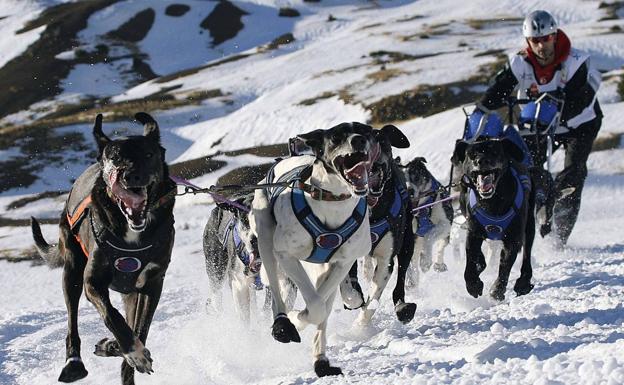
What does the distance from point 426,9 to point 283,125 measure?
3644 centimetres

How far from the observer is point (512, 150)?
8781mm

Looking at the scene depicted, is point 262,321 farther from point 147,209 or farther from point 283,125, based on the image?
point 283,125

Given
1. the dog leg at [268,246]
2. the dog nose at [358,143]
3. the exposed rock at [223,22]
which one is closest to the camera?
the dog nose at [358,143]

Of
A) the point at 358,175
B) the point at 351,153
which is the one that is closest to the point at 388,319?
the point at 358,175

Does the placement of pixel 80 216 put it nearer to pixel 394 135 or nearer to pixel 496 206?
pixel 394 135

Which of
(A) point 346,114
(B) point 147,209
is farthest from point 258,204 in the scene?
(A) point 346,114

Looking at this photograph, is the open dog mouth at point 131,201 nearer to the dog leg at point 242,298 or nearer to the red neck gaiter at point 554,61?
the dog leg at point 242,298

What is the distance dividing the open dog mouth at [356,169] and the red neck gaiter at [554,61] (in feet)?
16.8

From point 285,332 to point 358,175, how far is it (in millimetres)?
1220

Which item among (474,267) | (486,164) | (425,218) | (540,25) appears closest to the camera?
(486,164)

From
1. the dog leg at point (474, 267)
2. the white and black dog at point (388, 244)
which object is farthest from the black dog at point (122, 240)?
the dog leg at point (474, 267)

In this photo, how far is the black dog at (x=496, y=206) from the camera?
8398mm

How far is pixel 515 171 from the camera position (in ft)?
28.9

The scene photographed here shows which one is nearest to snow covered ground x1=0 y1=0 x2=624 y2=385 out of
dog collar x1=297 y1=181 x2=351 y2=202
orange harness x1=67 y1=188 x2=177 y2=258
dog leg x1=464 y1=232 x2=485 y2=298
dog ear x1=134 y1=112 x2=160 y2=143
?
dog leg x1=464 y1=232 x2=485 y2=298
